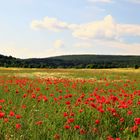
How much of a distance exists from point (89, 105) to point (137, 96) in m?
3.40

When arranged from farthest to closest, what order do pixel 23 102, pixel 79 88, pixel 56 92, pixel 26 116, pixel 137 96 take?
pixel 79 88 < pixel 56 92 < pixel 137 96 < pixel 23 102 < pixel 26 116

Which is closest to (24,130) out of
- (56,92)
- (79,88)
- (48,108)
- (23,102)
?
(48,108)

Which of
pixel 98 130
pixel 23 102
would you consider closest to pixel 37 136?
pixel 98 130

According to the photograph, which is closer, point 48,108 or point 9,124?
point 9,124

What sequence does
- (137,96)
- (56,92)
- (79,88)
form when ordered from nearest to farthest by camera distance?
(137,96) → (56,92) → (79,88)

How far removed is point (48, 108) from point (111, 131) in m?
2.48

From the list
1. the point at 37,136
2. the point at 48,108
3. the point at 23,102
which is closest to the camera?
the point at 37,136

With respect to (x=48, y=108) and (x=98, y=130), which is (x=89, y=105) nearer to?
(x=48, y=108)

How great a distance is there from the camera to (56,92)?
16.9m

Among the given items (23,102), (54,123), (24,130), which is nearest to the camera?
(24,130)

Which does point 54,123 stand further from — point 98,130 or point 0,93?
point 0,93

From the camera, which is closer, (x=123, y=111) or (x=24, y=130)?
(x=24, y=130)

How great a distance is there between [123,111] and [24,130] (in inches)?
113

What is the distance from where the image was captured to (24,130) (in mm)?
8898
